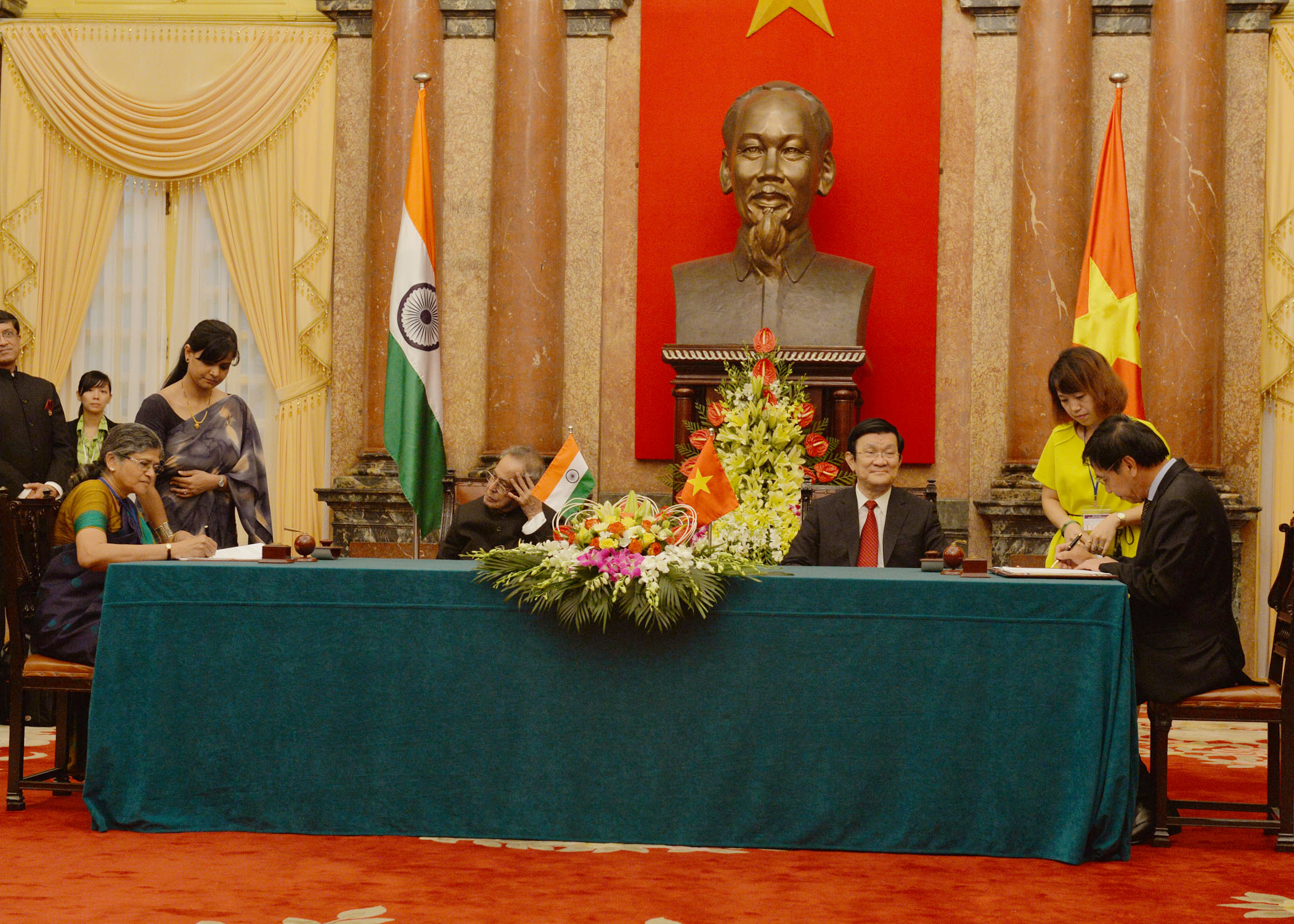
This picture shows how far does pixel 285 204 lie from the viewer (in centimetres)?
826

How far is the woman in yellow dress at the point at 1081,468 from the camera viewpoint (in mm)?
4379

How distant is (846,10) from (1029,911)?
5.97m

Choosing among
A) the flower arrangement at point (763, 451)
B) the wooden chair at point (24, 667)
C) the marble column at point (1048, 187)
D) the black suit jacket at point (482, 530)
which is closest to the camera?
the wooden chair at point (24, 667)

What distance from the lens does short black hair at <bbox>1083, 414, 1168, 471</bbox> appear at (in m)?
3.96

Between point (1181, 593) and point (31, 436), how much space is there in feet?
15.1

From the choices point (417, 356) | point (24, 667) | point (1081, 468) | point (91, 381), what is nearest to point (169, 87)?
point (91, 381)

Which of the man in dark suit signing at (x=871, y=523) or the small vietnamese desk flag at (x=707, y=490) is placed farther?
the man in dark suit signing at (x=871, y=523)

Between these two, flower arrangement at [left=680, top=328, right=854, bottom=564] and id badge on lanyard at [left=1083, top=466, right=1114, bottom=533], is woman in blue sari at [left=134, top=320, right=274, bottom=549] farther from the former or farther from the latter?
id badge on lanyard at [left=1083, top=466, right=1114, bottom=533]

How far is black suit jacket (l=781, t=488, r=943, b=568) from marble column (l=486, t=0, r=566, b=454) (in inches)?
125

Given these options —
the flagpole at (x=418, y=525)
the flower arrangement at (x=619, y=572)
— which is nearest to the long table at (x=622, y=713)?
the flower arrangement at (x=619, y=572)

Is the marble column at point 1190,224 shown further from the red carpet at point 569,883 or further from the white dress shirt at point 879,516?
the red carpet at point 569,883

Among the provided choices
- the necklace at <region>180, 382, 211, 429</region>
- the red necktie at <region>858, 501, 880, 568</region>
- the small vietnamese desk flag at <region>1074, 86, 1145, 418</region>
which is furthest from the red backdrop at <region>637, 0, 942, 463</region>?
the necklace at <region>180, 382, 211, 429</region>

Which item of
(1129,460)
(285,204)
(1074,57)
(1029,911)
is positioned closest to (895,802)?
(1029,911)

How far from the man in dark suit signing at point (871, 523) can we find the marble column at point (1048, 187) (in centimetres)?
292
